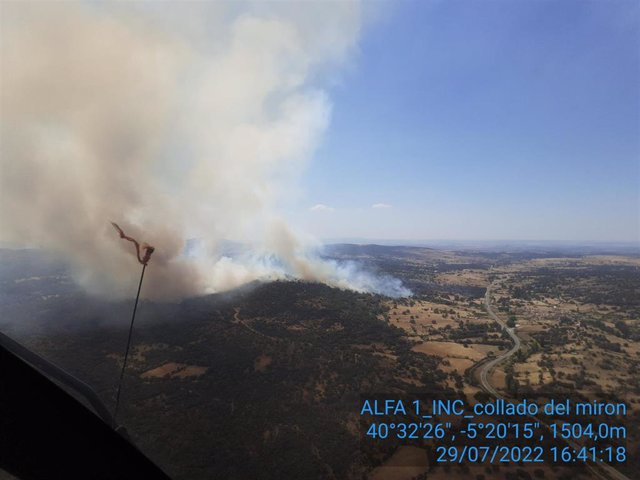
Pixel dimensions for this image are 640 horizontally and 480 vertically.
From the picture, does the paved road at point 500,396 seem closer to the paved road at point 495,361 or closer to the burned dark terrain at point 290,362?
the paved road at point 495,361

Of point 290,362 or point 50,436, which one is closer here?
point 50,436

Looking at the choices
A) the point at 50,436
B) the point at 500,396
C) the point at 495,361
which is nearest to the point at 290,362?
Result: the point at 500,396

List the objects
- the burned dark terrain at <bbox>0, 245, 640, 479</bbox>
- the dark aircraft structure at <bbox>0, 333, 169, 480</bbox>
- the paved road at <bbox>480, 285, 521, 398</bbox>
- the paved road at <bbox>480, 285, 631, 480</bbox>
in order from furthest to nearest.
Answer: the paved road at <bbox>480, 285, 521, 398</bbox>, the burned dark terrain at <bbox>0, 245, 640, 479</bbox>, the paved road at <bbox>480, 285, 631, 480</bbox>, the dark aircraft structure at <bbox>0, 333, 169, 480</bbox>

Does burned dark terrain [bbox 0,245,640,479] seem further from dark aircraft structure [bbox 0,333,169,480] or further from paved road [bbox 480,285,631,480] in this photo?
dark aircraft structure [bbox 0,333,169,480]

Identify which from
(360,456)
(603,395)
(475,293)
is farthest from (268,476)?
(475,293)

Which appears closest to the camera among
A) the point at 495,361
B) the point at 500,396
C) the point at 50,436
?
the point at 50,436

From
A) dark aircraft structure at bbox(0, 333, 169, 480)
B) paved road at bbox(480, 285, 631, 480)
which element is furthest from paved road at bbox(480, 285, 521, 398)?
dark aircraft structure at bbox(0, 333, 169, 480)

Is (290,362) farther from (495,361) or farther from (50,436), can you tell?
(50,436)

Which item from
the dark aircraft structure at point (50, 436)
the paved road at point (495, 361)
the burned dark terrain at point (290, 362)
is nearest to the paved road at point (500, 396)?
the paved road at point (495, 361)

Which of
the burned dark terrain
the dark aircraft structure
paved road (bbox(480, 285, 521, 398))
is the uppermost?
the dark aircraft structure

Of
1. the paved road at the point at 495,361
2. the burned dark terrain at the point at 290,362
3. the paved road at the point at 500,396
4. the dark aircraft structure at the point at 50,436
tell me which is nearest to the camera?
the dark aircraft structure at the point at 50,436

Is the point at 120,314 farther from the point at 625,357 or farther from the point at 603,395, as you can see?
the point at 625,357
